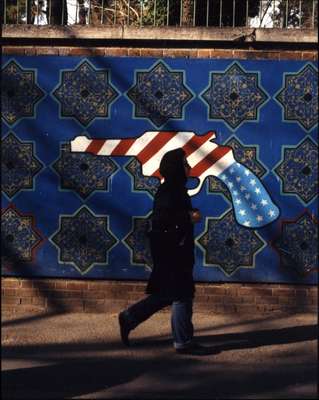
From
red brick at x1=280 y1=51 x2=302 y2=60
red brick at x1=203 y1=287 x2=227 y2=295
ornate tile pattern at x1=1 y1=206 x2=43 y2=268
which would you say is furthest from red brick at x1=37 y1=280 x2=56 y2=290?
red brick at x1=280 y1=51 x2=302 y2=60

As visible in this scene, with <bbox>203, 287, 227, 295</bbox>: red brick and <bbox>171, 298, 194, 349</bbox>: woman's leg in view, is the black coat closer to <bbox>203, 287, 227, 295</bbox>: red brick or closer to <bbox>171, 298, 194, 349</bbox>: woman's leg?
Result: <bbox>171, 298, 194, 349</bbox>: woman's leg

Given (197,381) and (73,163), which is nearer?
(197,381)

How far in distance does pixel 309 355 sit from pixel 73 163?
312 cm

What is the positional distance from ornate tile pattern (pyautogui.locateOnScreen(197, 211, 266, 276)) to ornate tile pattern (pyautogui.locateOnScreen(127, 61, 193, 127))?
1.18 meters

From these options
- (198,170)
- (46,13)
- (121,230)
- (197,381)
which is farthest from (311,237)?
(46,13)

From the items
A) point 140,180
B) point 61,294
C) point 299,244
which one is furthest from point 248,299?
point 61,294

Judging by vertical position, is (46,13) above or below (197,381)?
above

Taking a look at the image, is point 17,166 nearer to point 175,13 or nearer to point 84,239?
point 84,239

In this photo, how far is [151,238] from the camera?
21.5 ft

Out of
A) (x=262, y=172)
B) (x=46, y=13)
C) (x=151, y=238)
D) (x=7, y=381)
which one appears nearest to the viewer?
(x=7, y=381)

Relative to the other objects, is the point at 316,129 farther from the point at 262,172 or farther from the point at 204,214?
the point at 204,214

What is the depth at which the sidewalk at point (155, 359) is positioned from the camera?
5.63 meters

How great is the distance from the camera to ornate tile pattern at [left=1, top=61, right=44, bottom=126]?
8.03 meters

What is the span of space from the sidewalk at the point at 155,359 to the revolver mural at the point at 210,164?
1089 mm
